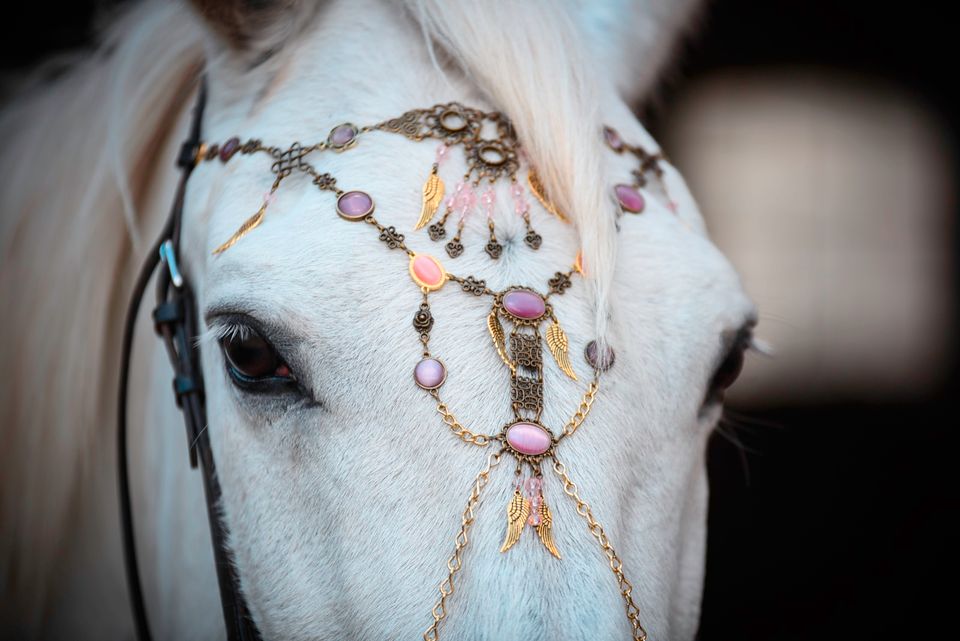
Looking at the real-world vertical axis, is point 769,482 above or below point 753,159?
below

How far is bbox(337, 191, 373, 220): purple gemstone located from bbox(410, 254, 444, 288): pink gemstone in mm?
79

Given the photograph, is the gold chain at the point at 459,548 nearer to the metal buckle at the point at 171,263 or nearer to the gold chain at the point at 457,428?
the gold chain at the point at 457,428

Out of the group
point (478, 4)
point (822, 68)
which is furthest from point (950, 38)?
point (478, 4)

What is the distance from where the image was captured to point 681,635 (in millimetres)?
934

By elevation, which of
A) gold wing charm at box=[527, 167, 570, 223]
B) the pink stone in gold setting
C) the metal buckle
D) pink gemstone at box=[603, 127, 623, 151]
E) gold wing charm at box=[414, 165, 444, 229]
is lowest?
the metal buckle

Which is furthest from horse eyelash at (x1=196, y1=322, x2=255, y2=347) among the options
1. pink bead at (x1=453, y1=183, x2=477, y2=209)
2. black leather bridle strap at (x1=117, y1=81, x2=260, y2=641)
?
pink bead at (x1=453, y1=183, x2=477, y2=209)

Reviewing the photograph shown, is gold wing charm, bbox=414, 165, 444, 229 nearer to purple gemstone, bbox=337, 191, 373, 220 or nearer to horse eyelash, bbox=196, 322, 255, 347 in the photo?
purple gemstone, bbox=337, 191, 373, 220

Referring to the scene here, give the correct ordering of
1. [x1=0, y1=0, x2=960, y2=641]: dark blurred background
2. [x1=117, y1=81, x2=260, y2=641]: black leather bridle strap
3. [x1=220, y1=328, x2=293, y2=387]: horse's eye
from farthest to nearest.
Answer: [x1=0, y1=0, x2=960, y2=641]: dark blurred background, [x1=117, y1=81, x2=260, y2=641]: black leather bridle strap, [x1=220, y1=328, x2=293, y2=387]: horse's eye

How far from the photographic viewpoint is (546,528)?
27.0 inches

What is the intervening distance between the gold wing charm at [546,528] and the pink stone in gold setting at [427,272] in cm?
23

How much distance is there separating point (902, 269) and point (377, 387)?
3997 millimetres

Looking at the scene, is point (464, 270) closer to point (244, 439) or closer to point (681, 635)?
point (244, 439)

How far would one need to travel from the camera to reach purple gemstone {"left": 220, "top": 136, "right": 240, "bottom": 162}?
92 cm

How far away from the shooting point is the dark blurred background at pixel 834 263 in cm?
373
